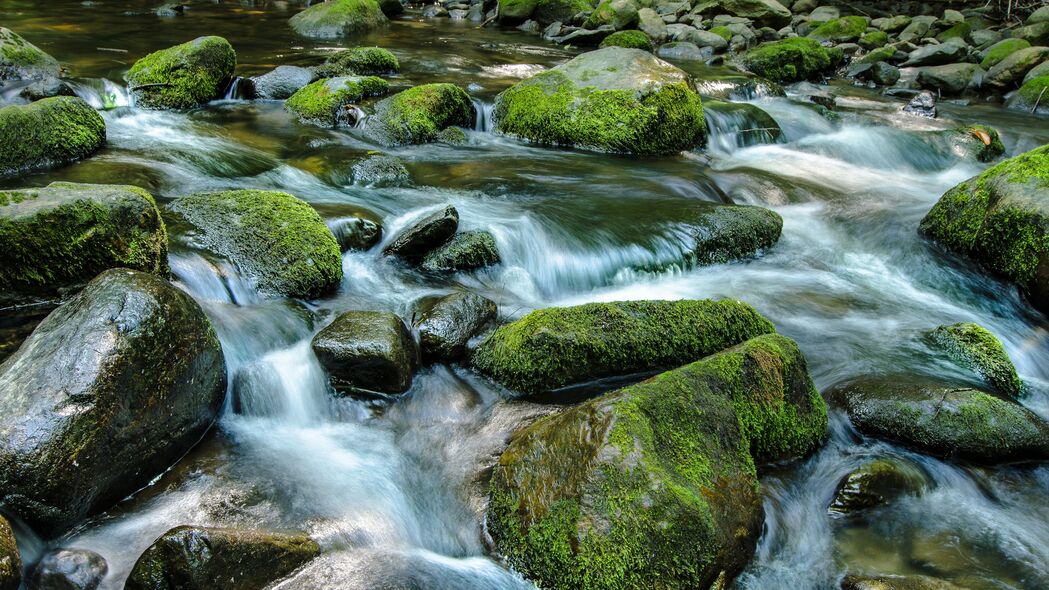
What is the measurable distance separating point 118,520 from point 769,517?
3222 mm

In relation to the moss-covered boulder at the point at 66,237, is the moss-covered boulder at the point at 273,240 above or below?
below

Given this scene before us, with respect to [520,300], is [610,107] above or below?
above

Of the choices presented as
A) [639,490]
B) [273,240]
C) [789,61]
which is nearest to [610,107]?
[273,240]

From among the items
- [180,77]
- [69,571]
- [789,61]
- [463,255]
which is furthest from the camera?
[789,61]

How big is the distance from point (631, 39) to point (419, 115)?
8.52 m

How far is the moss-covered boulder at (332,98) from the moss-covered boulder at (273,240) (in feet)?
12.3

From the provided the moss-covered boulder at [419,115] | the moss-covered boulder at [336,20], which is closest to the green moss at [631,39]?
the moss-covered boulder at [336,20]

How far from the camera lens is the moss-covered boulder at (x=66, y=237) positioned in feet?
14.5

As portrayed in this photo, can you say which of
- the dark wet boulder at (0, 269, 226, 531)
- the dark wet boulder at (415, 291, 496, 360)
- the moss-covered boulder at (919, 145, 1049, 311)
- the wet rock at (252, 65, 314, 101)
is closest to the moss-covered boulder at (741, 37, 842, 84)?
the moss-covered boulder at (919, 145, 1049, 311)

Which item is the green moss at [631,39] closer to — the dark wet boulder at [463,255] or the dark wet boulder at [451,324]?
the dark wet boulder at [463,255]

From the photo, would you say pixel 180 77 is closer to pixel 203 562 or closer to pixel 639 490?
pixel 203 562

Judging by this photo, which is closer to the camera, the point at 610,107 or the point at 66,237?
the point at 66,237

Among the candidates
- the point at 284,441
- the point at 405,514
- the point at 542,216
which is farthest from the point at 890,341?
the point at 284,441

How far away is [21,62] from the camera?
9.80 m
